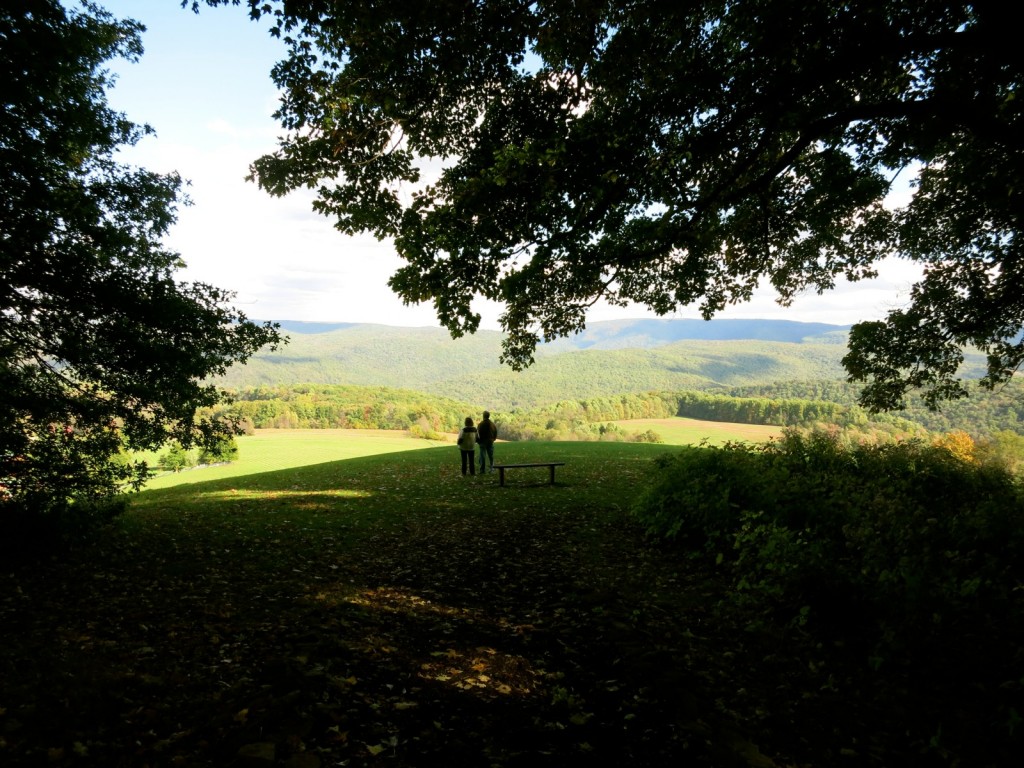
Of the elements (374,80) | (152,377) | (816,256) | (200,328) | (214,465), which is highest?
(374,80)

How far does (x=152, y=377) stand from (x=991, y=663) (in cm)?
1123

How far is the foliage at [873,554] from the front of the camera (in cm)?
463

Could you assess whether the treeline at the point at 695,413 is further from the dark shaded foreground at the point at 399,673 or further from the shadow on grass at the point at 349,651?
the dark shaded foreground at the point at 399,673

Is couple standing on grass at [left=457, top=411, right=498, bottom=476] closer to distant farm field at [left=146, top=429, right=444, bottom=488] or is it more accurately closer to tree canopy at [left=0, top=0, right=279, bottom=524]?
tree canopy at [left=0, top=0, right=279, bottom=524]

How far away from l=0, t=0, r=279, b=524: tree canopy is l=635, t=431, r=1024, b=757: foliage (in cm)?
891

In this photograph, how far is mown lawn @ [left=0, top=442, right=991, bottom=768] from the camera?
11.8ft

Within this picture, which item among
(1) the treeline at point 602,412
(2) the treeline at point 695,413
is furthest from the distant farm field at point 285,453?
(2) the treeline at point 695,413

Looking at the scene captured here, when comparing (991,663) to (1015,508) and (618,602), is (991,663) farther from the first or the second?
(1015,508)

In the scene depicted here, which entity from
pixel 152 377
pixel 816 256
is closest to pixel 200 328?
pixel 152 377

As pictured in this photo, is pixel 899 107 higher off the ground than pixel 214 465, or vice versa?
pixel 899 107

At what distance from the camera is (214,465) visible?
49.8 metres

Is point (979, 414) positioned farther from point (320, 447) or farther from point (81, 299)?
point (81, 299)

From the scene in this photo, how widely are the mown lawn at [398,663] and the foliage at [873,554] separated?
0.65m

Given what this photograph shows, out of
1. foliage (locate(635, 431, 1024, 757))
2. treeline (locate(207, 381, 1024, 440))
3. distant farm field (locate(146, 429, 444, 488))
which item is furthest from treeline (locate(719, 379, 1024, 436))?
distant farm field (locate(146, 429, 444, 488))
